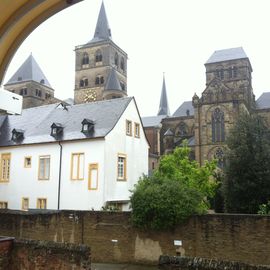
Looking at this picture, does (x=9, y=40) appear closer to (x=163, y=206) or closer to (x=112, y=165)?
A: (x=163, y=206)

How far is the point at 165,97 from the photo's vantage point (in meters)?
91.4

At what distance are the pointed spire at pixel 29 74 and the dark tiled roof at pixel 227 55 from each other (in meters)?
34.1

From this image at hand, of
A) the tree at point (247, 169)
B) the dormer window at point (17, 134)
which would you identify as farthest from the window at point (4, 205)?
the tree at point (247, 169)

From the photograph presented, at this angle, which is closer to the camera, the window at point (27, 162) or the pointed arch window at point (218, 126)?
the window at point (27, 162)

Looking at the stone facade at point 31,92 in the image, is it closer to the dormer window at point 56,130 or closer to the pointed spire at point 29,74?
the pointed spire at point 29,74

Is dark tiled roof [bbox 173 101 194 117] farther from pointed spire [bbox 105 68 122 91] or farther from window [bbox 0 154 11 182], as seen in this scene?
window [bbox 0 154 11 182]

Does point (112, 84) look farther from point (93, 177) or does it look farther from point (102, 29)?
point (93, 177)

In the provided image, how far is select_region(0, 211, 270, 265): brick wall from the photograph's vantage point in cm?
1521

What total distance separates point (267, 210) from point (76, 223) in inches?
406

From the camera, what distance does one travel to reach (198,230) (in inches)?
651

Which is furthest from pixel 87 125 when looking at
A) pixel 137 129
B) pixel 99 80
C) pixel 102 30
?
pixel 102 30

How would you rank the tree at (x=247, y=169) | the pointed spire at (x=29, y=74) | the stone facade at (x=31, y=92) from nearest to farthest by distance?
the tree at (x=247, y=169) → the stone facade at (x=31, y=92) → the pointed spire at (x=29, y=74)

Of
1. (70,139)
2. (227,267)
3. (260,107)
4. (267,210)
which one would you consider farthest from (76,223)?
(260,107)

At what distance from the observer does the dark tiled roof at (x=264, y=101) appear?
62500 millimetres
